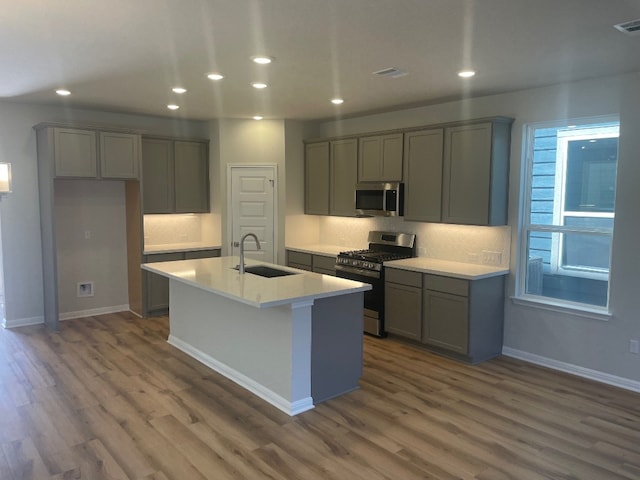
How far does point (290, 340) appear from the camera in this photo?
3.67 m

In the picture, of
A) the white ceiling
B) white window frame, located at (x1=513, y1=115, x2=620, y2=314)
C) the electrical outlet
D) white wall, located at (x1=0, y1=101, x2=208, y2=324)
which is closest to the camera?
the white ceiling

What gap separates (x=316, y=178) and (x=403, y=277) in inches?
85.1

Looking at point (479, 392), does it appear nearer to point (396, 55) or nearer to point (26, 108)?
point (396, 55)

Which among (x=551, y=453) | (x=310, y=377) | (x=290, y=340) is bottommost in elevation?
(x=551, y=453)

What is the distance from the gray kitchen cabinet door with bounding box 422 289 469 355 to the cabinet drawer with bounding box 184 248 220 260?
305 centimetres

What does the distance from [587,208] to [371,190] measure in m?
2.33

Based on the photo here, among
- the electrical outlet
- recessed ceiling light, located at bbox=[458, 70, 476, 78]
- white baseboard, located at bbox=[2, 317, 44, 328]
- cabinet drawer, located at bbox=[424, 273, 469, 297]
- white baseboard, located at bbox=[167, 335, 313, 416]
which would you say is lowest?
white baseboard, located at bbox=[167, 335, 313, 416]

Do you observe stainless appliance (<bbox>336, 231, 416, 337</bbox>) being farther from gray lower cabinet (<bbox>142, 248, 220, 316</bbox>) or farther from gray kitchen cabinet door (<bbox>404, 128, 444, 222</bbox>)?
gray lower cabinet (<bbox>142, 248, 220, 316</bbox>)

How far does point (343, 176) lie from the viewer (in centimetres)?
638

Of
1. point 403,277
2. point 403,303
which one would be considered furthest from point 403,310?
point 403,277

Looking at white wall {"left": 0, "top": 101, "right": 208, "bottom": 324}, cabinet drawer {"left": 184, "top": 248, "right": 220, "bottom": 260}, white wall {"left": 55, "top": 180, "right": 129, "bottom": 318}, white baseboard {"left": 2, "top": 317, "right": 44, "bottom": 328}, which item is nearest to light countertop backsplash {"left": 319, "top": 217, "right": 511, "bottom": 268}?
cabinet drawer {"left": 184, "top": 248, "right": 220, "bottom": 260}

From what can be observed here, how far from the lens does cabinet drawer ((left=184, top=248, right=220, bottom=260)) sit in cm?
653

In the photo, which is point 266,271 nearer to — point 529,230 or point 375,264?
point 375,264

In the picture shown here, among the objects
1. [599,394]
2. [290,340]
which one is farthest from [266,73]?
[599,394]
